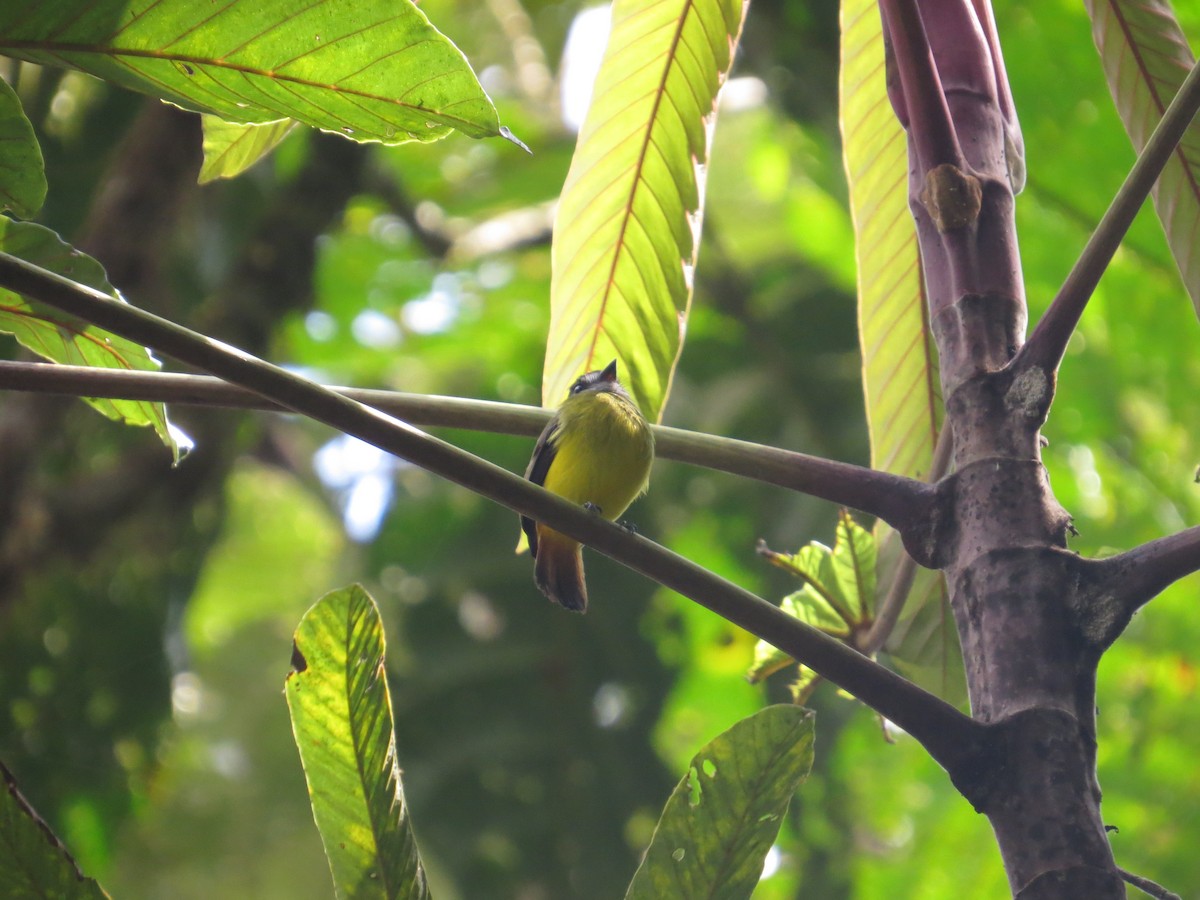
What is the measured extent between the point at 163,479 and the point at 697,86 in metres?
3.02

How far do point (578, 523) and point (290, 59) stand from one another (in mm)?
500

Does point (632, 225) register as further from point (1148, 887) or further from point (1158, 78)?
point (1148, 887)

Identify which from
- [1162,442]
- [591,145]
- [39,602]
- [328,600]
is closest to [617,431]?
[591,145]

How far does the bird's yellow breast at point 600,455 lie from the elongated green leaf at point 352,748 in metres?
1.17

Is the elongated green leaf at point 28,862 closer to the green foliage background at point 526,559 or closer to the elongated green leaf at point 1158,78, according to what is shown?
the elongated green leaf at point 1158,78

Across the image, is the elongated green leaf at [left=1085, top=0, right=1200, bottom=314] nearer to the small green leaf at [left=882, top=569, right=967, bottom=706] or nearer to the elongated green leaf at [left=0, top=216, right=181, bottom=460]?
the small green leaf at [left=882, top=569, right=967, bottom=706]

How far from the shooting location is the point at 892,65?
1355mm

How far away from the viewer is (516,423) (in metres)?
1.27

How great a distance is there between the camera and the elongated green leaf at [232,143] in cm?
151

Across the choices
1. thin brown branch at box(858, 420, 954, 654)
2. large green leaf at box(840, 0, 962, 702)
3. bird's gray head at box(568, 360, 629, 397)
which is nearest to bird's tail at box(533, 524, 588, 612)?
bird's gray head at box(568, 360, 629, 397)

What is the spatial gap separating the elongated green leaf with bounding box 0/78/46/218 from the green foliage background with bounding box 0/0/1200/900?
2.46 meters

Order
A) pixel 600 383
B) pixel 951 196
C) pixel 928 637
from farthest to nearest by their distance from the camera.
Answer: pixel 600 383 → pixel 928 637 → pixel 951 196

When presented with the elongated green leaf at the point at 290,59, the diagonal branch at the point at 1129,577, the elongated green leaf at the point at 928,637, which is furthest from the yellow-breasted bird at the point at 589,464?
the diagonal branch at the point at 1129,577

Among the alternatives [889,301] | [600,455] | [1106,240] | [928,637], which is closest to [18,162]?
[1106,240]
